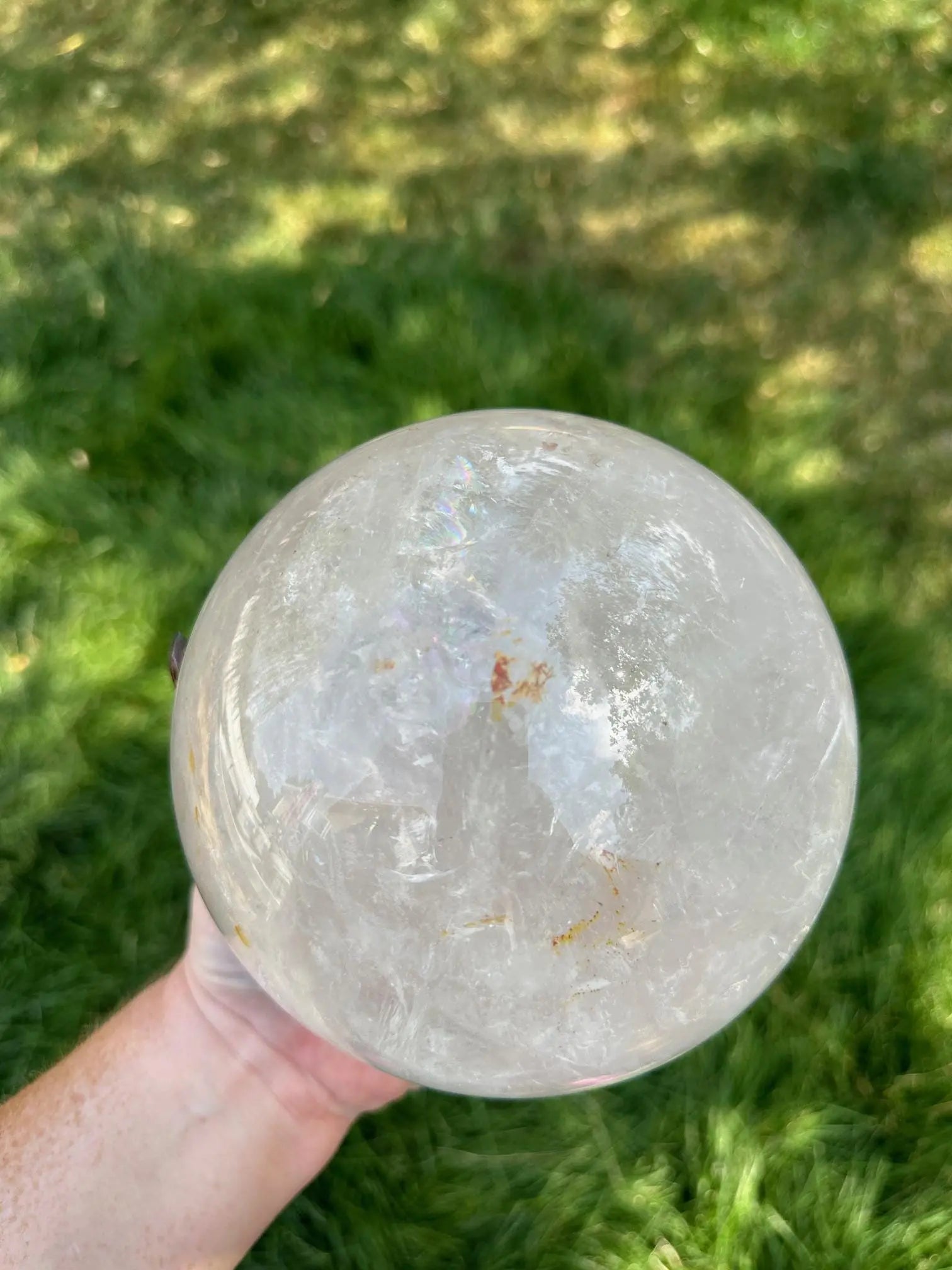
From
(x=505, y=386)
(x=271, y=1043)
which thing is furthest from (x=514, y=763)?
(x=505, y=386)

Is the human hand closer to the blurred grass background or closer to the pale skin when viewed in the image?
the pale skin

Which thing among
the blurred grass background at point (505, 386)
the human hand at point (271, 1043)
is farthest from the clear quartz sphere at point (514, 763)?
the blurred grass background at point (505, 386)

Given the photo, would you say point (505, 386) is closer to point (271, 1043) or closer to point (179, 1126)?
point (271, 1043)

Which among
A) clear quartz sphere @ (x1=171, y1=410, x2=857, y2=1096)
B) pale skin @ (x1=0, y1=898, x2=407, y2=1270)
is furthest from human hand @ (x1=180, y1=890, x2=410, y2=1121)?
clear quartz sphere @ (x1=171, y1=410, x2=857, y2=1096)

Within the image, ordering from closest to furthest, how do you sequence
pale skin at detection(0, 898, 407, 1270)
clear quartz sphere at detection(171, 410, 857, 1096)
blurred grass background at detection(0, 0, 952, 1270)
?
clear quartz sphere at detection(171, 410, 857, 1096), pale skin at detection(0, 898, 407, 1270), blurred grass background at detection(0, 0, 952, 1270)

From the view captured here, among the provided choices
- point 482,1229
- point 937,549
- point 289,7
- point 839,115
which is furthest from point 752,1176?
point 289,7

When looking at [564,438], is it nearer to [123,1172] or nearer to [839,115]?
[123,1172]

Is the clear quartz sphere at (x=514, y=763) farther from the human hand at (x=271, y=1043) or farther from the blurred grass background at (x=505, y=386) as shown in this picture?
the blurred grass background at (x=505, y=386)
